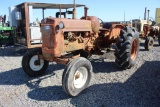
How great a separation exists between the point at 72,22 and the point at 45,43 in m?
0.80

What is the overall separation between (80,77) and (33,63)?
1552 millimetres

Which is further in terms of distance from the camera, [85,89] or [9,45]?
[9,45]

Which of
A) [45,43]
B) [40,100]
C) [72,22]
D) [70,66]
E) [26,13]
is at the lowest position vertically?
[40,100]

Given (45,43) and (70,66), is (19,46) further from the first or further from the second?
(70,66)

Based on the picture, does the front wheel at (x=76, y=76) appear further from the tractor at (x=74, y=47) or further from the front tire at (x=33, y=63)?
the front tire at (x=33, y=63)

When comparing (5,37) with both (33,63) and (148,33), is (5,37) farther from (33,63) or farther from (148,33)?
(148,33)

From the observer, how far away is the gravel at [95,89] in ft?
12.7

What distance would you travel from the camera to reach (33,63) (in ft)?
17.7

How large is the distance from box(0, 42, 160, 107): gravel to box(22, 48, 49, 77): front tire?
19 cm

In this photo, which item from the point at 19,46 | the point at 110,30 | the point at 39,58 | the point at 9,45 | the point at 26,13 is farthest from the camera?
the point at 9,45

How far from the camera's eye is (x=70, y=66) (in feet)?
13.3

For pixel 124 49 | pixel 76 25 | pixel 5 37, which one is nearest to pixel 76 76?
pixel 76 25

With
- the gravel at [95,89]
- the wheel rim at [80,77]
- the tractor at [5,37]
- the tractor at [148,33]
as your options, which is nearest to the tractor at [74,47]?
the wheel rim at [80,77]

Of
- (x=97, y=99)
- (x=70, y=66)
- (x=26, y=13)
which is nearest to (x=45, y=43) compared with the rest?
(x=70, y=66)
